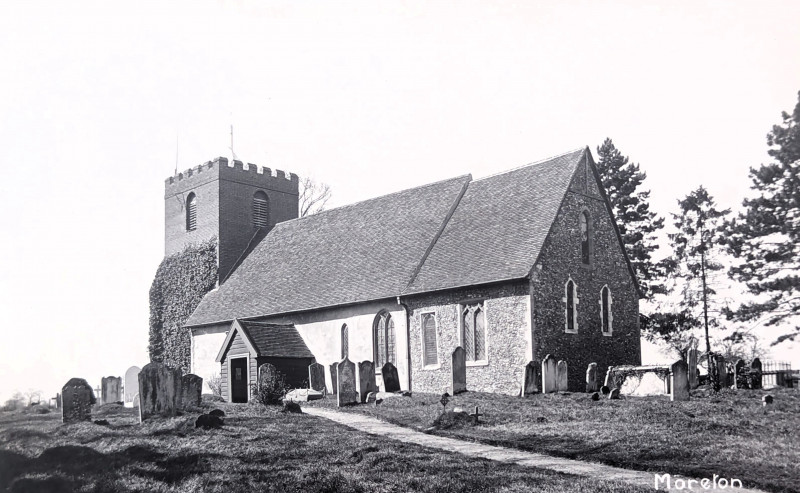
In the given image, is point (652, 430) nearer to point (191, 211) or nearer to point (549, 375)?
point (549, 375)

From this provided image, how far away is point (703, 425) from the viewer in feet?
53.5

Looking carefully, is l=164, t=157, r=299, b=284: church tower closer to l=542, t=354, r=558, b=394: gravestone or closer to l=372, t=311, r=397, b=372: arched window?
l=372, t=311, r=397, b=372: arched window

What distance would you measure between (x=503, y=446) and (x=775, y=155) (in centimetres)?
777

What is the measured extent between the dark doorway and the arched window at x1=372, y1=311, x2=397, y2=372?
5.10m

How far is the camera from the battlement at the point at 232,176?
43.2 meters

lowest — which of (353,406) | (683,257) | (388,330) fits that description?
(353,406)

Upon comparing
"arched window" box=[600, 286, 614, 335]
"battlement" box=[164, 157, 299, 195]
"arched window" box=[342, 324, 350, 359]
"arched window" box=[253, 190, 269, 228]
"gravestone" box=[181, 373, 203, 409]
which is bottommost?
"gravestone" box=[181, 373, 203, 409]

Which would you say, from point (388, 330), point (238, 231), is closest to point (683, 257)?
point (388, 330)

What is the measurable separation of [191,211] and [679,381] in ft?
100

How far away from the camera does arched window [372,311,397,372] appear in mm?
31266

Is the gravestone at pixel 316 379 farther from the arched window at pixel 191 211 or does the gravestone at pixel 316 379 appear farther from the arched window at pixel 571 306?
the arched window at pixel 191 211

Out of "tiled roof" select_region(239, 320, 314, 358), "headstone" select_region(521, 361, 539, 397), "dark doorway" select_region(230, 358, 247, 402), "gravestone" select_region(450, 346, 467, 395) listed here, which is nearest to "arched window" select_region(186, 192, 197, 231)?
"tiled roof" select_region(239, 320, 314, 358)

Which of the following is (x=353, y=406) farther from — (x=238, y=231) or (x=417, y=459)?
(x=238, y=231)

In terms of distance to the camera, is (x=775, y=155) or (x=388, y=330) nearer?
(x=775, y=155)
